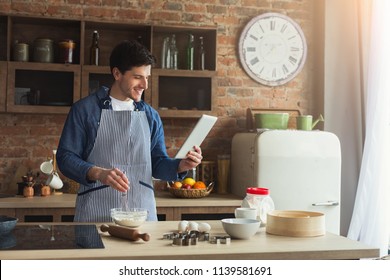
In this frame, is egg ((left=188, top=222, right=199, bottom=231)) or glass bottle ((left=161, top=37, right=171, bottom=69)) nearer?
egg ((left=188, top=222, right=199, bottom=231))

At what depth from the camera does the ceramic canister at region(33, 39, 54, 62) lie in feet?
13.1

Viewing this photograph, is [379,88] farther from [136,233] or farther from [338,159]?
[136,233]

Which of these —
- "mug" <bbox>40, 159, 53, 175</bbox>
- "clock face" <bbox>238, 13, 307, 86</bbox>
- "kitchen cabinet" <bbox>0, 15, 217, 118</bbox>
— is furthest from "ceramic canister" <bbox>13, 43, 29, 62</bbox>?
"clock face" <bbox>238, 13, 307, 86</bbox>

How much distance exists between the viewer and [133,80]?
106 inches

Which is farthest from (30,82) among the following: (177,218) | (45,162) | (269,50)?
(269,50)

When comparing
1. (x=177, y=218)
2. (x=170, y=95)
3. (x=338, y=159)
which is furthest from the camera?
(x=170, y=95)

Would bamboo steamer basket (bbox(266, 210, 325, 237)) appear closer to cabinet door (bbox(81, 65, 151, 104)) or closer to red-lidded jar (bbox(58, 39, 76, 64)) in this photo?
cabinet door (bbox(81, 65, 151, 104))

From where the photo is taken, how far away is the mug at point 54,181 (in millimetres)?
3879

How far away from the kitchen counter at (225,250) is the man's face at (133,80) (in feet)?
2.83

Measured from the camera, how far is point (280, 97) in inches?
183

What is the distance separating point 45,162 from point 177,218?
3.79 feet

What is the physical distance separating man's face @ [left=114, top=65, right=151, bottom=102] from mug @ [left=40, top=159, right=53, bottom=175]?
153 cm

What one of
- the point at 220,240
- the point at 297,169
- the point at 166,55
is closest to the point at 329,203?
the point at 297,169

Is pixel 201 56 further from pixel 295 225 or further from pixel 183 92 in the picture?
pixel 295 225
